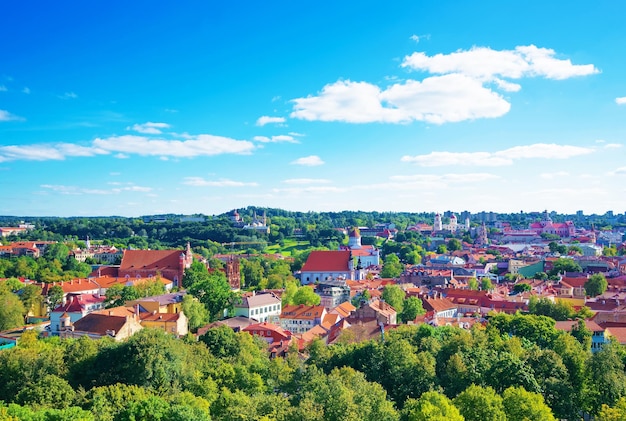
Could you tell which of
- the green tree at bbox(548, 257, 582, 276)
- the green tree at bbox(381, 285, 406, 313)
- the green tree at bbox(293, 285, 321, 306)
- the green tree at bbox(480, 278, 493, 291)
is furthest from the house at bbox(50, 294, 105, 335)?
the green tree at bbox(548, 257, 582, 276)

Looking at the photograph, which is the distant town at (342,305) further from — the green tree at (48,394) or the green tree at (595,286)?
the green tree at (48,394)

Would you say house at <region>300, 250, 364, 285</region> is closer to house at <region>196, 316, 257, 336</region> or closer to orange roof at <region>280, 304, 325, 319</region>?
orange roof at <region>280, 304, 325, 319</region>

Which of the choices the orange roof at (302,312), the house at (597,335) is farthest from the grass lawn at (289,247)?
the house at (597,335)

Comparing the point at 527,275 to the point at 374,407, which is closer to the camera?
the point at 374,407

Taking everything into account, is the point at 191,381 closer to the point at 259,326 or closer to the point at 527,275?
the point at 259,326

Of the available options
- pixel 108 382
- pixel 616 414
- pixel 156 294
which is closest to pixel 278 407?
pixel 108 382
